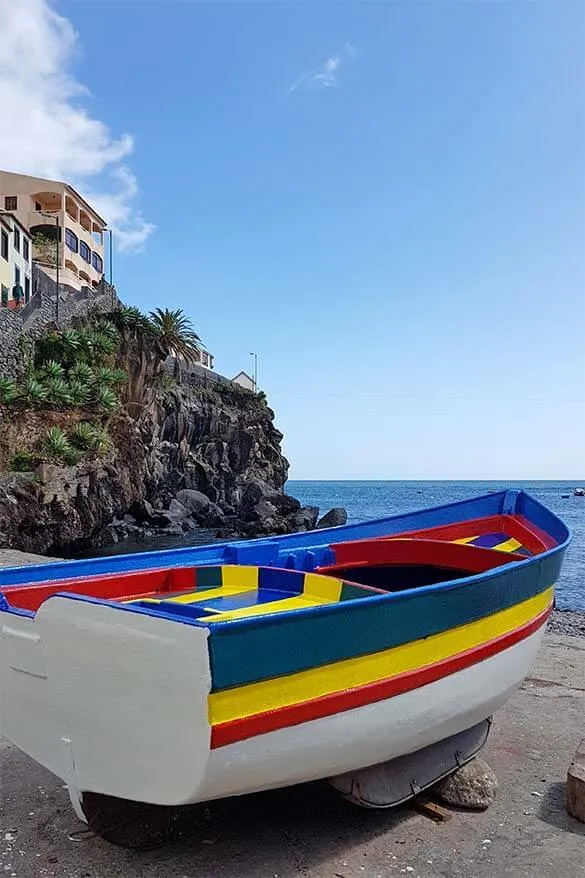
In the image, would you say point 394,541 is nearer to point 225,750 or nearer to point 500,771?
point 500,771

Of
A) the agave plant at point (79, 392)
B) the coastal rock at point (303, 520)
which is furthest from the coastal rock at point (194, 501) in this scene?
the agave plant at point (79, 392)

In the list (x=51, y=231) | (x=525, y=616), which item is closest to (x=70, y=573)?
(x=525, y=616)

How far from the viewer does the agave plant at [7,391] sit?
86.7ft

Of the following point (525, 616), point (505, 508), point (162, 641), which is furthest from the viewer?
point (505, 508)

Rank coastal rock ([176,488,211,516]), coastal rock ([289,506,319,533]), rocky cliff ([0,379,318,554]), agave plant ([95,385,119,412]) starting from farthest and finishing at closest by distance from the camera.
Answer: coastal rock ([176,488,211,516]) → coastal rock ([289,506,319,533]) → agave plant ([95,385,119,412]) → rocky cliff ([0,379,318,554])

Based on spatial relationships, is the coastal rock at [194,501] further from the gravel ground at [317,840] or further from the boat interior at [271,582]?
the gravel ground at [317,840]

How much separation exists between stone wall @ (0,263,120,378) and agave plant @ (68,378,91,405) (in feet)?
7.52

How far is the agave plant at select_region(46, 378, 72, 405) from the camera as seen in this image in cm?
2797

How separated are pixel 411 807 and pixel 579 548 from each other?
102ft

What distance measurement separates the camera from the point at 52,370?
1149 inches

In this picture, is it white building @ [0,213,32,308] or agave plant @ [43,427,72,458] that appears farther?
white building @ [0,213,32,308]

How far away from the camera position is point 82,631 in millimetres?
3229

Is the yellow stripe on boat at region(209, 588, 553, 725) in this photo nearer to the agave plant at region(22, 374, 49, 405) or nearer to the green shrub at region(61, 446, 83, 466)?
the green shrub at region(61, 446, 83, 466)

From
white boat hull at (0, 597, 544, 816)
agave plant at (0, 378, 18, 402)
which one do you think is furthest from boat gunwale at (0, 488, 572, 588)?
agave plant at (0, 378, 18, 402)
